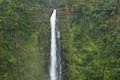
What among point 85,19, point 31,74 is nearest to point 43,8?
point 85,19

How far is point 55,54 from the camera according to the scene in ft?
88.2

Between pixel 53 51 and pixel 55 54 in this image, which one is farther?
pixel 53 51

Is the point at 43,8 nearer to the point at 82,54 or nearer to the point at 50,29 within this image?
the point at 50,29

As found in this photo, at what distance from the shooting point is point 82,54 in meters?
25.6

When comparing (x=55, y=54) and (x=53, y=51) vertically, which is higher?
(x=53, y=51)

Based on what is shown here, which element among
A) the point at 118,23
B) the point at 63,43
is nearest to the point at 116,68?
the point at 118,23

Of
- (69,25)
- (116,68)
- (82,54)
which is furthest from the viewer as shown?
(69,25)

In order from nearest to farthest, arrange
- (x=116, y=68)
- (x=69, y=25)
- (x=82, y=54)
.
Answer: (x=116, y=68) < (x=82, y=54) < (x=69, y=25)

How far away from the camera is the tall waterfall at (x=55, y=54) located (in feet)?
86.6

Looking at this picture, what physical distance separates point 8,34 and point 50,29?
11.6 feet

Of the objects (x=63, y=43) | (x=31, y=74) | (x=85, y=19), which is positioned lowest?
(x=31, y=74)

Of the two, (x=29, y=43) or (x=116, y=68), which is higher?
(x=29, y=43)

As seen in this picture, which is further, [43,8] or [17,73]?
[43,8]

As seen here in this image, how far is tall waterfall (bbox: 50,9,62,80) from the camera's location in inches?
1040
